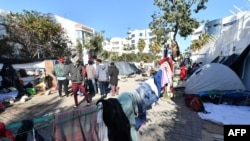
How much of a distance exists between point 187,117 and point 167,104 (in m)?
2.12

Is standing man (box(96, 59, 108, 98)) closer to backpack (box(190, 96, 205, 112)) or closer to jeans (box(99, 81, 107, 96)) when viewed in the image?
jeans (box(99, 81, 107, 96))

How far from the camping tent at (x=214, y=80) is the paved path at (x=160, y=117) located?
0.92 meters

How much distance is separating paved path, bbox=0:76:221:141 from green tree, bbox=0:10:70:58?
1408 cm

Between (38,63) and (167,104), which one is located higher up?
(38,63)

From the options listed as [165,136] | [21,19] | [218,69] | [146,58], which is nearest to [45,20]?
[21,19]

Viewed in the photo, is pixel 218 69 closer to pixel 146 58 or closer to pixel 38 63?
pixel 38 63

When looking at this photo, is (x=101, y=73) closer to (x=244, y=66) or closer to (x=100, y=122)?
(x=244, y=66)

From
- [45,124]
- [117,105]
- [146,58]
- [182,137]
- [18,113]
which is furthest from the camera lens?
[146,58]

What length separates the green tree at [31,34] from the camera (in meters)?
23.6

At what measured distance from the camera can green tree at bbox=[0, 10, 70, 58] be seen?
2364cm

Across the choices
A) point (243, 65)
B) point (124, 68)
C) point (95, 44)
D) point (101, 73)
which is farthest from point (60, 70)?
point (95, 44)

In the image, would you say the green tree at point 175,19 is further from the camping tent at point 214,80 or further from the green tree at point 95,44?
the green tree at point 95,44

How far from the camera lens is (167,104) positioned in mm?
9633

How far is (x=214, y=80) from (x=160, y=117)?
12.6 ft
